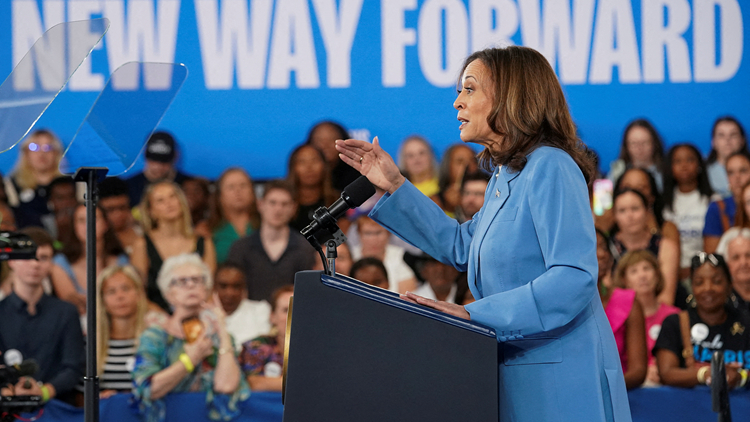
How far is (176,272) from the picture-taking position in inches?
Result: 176

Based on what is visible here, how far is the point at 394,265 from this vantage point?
4539 mm

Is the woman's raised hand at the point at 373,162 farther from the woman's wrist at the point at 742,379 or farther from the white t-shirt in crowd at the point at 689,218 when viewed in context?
the woman's wrist at the point at 742,379

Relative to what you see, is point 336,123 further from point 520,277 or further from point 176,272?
point 520,277

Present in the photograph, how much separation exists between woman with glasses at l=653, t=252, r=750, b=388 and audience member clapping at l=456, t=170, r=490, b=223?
1389 millimetres

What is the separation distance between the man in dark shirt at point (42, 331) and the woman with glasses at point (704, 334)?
3.59 meters

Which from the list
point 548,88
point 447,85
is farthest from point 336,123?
point 548,88

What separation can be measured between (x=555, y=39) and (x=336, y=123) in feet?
4.96

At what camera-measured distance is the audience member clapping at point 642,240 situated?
449 cm

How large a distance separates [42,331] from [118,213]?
84 centimetres

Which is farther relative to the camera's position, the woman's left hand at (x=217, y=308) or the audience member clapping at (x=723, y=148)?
the audience member clapping at (x=723, y=148)

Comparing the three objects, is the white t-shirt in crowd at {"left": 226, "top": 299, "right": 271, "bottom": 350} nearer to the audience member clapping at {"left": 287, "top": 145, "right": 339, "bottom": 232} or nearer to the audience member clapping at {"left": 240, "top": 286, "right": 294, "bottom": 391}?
the audience member clapping at {"left": 240, "top": 286, "right": 294, "bottom": 391}

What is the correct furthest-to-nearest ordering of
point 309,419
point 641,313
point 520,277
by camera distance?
point 641,313
point 520,277
point 309,419

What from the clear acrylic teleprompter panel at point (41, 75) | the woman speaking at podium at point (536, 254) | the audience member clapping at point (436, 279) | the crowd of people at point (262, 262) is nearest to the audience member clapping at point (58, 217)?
the crowd of people at point (262, 262)

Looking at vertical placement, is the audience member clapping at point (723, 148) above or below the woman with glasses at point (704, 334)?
above
